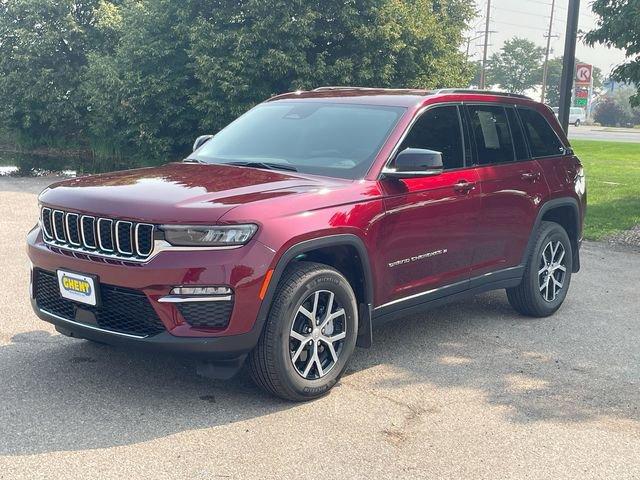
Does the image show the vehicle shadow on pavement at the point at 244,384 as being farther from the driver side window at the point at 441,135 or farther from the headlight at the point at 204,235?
the driver side window at the point at 441,135

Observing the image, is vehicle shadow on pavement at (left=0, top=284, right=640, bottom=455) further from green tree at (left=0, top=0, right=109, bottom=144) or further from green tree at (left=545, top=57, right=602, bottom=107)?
green tree at (left=545, top=57, right=602, bottom=107)

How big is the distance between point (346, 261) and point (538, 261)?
236 cm

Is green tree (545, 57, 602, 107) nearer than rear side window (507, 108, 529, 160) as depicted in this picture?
No

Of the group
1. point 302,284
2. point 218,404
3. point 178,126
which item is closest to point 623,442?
point 302,284

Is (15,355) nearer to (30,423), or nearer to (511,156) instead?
(30,423)

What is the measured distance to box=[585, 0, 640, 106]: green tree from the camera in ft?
38.6

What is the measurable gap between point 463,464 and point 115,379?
225 centimetres

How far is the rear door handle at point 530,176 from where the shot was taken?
642 cm

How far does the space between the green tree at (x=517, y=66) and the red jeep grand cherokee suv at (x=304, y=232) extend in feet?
395

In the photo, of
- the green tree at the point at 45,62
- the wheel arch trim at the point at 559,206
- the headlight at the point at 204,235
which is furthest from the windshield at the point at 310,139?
the green tree at the point at 45,62

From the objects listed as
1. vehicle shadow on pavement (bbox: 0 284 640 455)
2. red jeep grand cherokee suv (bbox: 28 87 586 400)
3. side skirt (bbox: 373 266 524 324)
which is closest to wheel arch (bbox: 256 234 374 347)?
red jeep grand cherokee suv (bbox: 28 87 586 400)

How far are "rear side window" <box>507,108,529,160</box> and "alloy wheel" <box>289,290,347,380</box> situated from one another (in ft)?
8.56

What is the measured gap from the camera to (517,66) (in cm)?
12256

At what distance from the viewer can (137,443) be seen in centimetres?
395
